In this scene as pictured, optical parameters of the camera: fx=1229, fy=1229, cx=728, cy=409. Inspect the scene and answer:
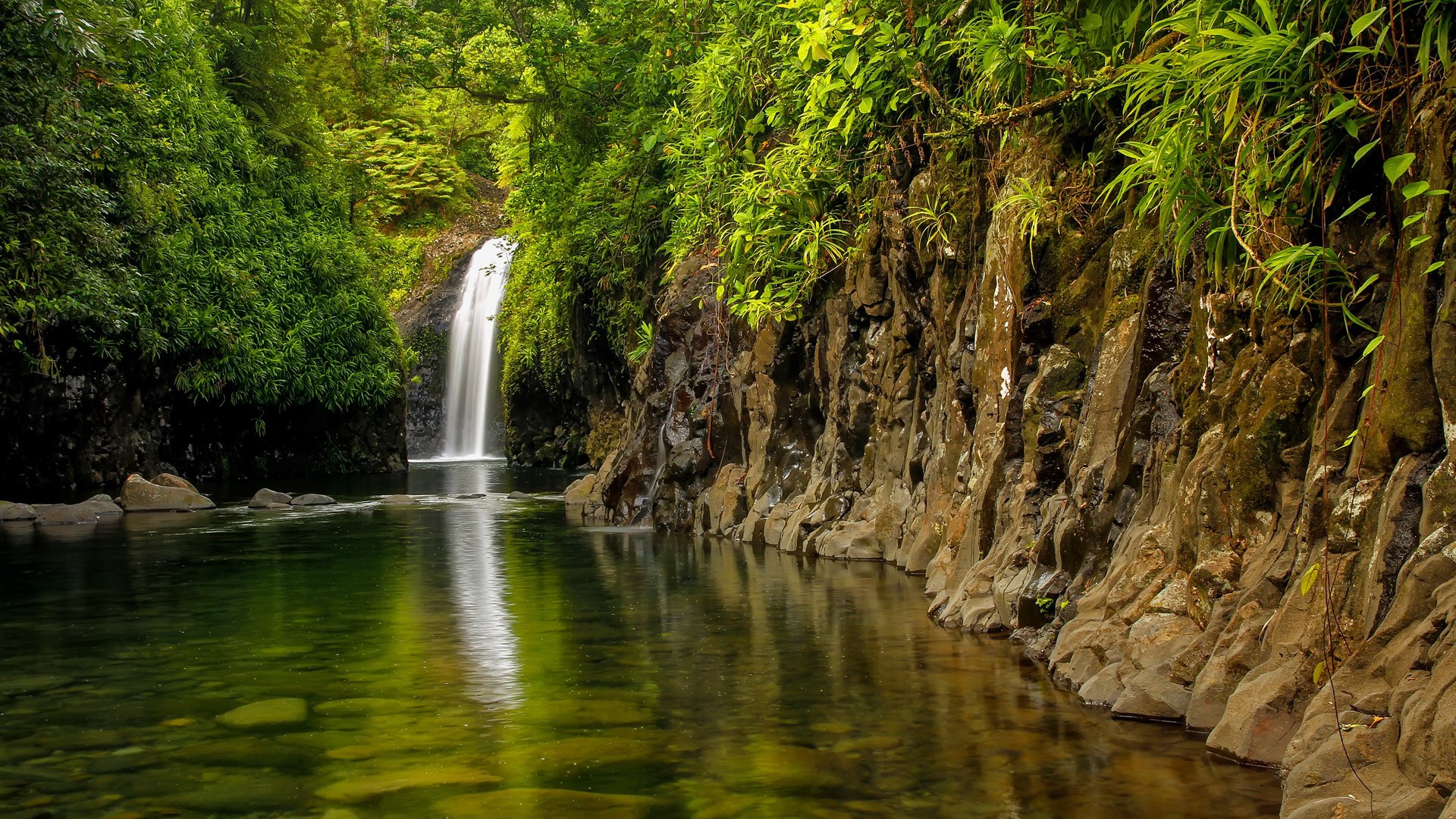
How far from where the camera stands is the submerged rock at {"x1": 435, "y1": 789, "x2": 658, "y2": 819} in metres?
4.09

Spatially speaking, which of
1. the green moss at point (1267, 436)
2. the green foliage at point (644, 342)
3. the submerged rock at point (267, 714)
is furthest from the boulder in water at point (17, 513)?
the green moss at point (1267, 436)

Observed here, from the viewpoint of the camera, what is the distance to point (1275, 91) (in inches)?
166

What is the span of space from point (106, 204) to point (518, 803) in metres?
13.8

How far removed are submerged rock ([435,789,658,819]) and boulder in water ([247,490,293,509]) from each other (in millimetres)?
14865

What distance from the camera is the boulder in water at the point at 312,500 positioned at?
18484 millimetres

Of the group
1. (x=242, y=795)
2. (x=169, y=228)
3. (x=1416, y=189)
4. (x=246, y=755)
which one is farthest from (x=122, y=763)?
(x=169, y=228)

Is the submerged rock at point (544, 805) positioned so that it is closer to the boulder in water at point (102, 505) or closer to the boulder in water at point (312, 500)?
the boulder in water at point (102, 505)

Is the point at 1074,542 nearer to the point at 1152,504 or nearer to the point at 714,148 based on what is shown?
the point at 1152,504

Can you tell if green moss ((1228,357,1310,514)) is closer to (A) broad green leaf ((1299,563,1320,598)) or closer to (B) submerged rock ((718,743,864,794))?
(A) broad green leaf ((1299,563,1320,598))

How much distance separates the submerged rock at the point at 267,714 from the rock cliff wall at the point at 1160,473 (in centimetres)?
342

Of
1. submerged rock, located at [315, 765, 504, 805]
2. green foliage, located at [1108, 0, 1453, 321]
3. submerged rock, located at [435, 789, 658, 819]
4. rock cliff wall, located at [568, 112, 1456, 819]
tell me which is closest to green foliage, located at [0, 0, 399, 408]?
rock cliff wall, located at [568, 112, 1456, 819]

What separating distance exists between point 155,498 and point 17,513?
194 cm

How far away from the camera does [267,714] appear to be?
5445 millimetres

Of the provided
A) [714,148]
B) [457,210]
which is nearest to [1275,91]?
[714,148]
